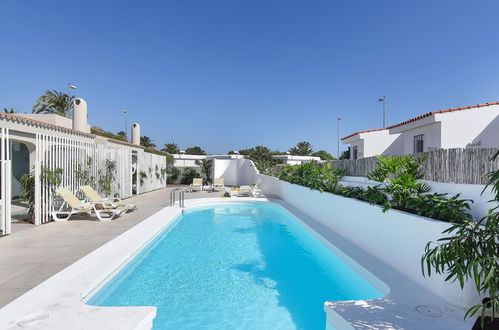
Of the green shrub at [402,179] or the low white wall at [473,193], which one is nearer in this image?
the low white wall at [473,193]

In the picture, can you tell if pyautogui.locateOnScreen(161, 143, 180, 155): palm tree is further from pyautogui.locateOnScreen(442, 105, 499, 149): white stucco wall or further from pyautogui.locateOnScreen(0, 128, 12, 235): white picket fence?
pyautogui.locateOnScreen(442, 105, 499, 149): white stucco wall

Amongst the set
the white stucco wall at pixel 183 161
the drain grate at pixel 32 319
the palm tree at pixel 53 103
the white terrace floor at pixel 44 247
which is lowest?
the drain grate at pixel 32 319

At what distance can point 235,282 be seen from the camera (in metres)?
5.01

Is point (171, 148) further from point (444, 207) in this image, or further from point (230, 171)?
point (444, 207)

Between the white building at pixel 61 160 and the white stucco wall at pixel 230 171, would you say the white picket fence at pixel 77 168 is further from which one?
the white stucco wall at pixel 230 171

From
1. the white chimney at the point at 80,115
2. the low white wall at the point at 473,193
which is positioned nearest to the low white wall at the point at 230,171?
the white chimney at the point at 80,115

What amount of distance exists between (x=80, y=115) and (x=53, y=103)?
89.7 ft

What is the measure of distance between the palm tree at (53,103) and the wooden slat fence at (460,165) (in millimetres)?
39491

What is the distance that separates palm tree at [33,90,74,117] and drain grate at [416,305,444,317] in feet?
132

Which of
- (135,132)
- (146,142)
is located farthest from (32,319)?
(146,142)

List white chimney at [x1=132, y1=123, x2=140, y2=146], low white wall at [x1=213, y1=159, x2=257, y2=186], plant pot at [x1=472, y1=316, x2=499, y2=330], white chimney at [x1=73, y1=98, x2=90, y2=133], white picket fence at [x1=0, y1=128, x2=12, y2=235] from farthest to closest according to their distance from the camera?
low white wall at [x1=213, y1=159, x2=257, y2=186]
white chimney at [x1=132, y1=123, x2=140, y2=146]
white chimney at [x1=73, y1=98, x2=90, y2=133]
white picket fence at [x1=0, y1=128, x2=12, y2=235]
plant pot at [x1=472, y1=316, x2=499, y2=330]

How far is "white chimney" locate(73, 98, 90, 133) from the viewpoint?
1260 cm

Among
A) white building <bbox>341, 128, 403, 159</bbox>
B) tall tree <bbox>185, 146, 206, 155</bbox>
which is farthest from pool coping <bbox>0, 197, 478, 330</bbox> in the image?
tall tree <bbox>185, 146, 206, 155</bbox>

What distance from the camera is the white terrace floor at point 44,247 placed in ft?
12.9
